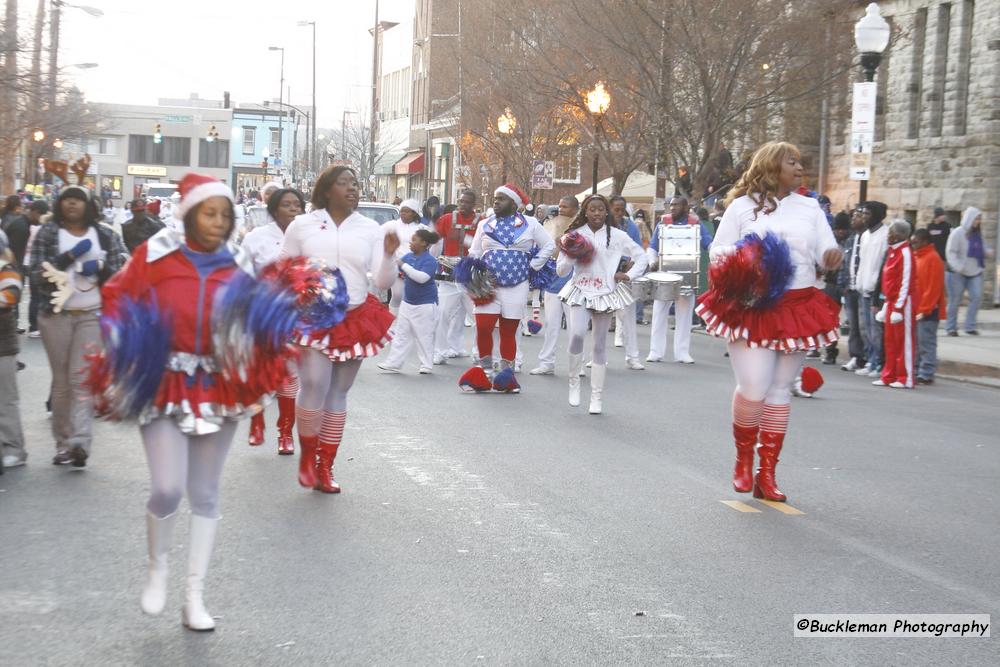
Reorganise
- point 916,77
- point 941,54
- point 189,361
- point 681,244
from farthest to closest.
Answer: point 916,77 → point 941,54 → point 681,244 → point 189,361

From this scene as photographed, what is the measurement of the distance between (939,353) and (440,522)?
12519mm

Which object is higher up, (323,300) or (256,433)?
(323,300)

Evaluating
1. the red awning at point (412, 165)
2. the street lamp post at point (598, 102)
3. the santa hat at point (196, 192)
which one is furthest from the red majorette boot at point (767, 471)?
the red awning at point (412, 165)

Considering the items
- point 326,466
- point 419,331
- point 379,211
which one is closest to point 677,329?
point 419,331

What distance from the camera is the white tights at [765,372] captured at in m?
7.85

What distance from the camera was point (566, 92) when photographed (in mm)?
31359

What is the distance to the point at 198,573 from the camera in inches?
211

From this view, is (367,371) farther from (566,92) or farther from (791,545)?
(566,92)

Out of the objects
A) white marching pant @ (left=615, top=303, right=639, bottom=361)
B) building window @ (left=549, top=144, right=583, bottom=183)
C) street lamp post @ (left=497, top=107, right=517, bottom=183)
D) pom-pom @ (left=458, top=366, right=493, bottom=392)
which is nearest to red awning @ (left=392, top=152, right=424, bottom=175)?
building window @ (left=549, top=144, right=583, bottom=183)

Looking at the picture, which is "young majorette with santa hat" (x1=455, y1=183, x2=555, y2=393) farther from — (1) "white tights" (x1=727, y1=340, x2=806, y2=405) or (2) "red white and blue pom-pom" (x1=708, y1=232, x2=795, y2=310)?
(2) "red white and blue pom-pom" (x1=708, y1=232, x2=795, y2=310)

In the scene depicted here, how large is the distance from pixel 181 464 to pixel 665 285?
1279 centimetres

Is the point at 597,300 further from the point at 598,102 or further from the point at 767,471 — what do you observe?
the point at 598,102

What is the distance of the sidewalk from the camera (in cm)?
1669

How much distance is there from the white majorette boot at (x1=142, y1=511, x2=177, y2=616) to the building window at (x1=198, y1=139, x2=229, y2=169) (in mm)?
102373
